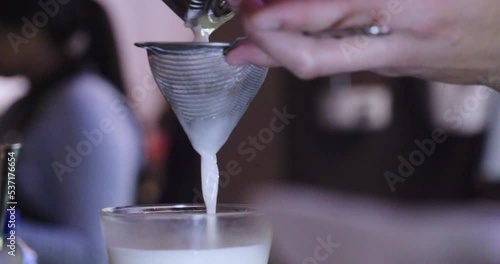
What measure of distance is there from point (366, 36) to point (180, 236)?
21 cm

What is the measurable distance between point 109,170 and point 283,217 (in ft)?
2.33

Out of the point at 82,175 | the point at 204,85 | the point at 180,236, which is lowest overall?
the point at 82,175

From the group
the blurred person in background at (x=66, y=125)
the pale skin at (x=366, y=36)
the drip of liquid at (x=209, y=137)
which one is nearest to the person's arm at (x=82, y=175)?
the blurred person in background at (x=66, y=125)

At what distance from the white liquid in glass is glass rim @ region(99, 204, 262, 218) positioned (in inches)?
1.1

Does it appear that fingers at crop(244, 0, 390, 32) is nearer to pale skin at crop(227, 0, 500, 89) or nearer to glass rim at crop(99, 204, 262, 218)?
pale skin at crop(227, 0, 500, 89)

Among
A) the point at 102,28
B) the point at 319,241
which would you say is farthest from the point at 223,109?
the point at 102,28

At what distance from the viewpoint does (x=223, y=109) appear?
Answer: 2.05ft

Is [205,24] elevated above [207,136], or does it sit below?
above

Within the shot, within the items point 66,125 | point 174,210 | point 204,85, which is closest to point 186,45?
point 204,85

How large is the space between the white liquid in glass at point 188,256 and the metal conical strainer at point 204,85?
0.42 feet

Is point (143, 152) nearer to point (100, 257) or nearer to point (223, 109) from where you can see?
point (100, 257)

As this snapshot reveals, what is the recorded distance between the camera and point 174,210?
0.57 m

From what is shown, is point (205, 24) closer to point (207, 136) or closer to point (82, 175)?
point (207, 136)

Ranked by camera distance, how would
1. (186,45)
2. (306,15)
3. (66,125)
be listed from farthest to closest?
1. (66,125)
2. (186,45)
3. (306,15)
